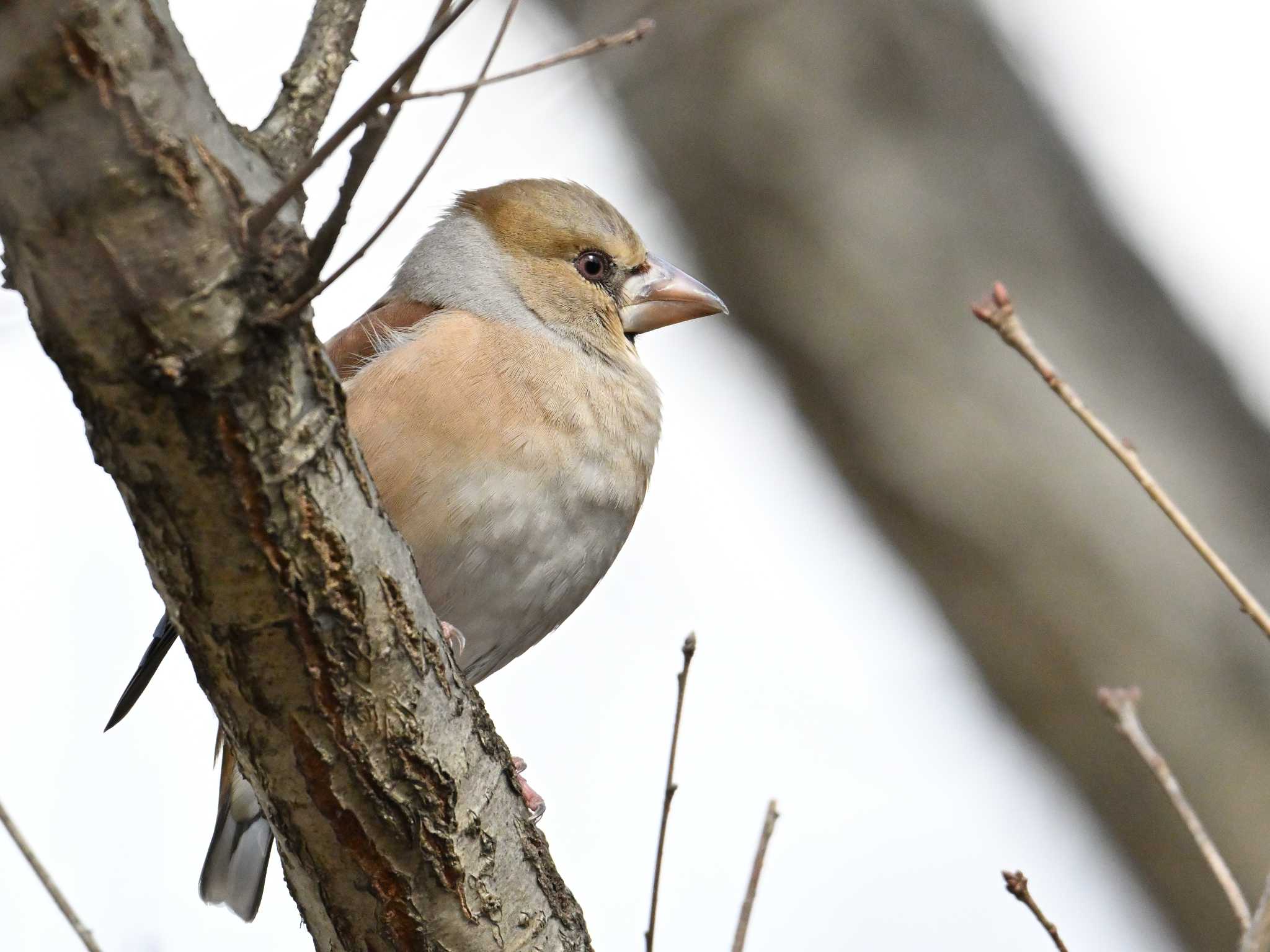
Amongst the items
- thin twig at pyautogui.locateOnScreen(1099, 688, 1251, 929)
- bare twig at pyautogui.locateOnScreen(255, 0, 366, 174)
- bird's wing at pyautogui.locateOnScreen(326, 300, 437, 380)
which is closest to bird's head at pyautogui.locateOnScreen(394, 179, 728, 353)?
bird's wing at pyautogui.locateOnScreen(326, 300, 437, 380)

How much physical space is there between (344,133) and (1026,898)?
1.47 meters

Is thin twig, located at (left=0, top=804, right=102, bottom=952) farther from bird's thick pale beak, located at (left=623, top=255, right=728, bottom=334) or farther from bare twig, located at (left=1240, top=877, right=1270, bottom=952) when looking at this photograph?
bird's thick pale beak, located at (left=623, top=255, right=728, bottom=334)

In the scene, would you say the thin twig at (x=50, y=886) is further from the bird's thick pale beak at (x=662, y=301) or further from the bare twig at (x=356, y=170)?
the bird's thick pale beak at (x=662, y=301)

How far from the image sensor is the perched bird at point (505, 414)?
3.30 m

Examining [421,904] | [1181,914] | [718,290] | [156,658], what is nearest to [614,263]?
[718,290]

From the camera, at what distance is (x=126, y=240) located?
1572 mm

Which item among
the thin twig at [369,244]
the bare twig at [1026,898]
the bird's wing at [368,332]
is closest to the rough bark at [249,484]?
the thin twig at [369,244]

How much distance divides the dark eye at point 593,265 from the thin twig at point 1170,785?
240 centimetres

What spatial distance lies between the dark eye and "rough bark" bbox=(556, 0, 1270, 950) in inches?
15.1

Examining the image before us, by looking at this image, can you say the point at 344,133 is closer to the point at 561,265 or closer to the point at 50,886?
the point at 50,886

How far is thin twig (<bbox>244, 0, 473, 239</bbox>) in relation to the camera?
147cm

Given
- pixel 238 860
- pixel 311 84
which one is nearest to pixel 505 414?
pixel 311 84

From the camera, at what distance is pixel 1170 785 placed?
189cm

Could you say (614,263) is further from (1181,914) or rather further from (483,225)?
(1181,914)
